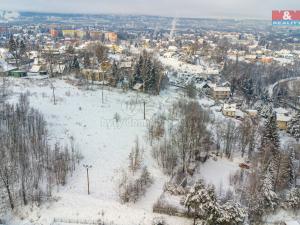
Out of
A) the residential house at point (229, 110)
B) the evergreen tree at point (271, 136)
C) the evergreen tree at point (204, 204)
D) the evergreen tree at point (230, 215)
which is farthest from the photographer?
the residential house at point (229, 110)

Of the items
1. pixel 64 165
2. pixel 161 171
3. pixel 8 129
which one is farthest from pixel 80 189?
pixel 8 129

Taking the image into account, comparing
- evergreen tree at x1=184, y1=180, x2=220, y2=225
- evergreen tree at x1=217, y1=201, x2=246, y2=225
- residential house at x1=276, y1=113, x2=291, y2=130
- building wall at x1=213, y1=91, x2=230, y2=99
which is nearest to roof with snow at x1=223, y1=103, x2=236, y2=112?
residential house at x1=276, y1=113, x2=291, y2=130

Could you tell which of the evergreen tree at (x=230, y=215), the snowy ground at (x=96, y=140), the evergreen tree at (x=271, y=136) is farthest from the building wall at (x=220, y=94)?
the evergreen tree at (x=230, y=215)

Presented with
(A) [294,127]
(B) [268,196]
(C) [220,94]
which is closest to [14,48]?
(C) [220,94]

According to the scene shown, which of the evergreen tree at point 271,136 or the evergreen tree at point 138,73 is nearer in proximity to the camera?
the evergreen tree at point 271,136

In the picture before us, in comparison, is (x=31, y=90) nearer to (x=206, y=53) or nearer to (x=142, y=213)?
(x=142, y=213)

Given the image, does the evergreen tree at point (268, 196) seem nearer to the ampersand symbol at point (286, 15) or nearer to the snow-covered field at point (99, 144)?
the snow-covered field at point (99, 144)
